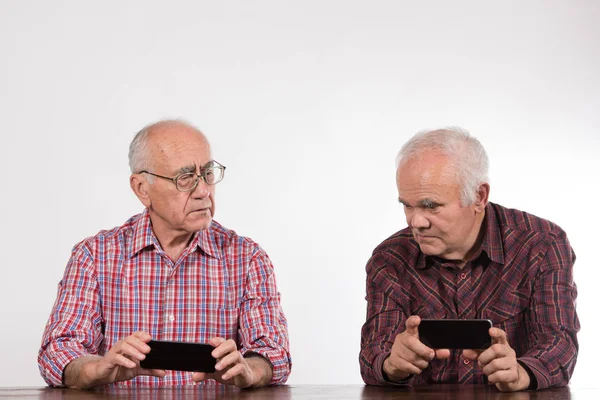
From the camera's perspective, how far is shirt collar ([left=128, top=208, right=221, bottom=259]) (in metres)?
2.77

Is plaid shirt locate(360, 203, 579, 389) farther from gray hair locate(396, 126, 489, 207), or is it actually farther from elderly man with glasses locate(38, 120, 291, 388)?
elderly man with glasses locate(38, 120, 291, 388)

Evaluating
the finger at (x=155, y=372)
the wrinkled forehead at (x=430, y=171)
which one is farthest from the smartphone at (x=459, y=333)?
the finger at (x=155, y=372)

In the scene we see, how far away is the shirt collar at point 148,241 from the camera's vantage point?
277 cm

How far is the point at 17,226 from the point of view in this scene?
13.5ft

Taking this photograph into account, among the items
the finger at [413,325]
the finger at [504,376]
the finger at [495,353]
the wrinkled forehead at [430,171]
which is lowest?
the finger at [504,376]

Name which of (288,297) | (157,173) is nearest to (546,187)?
(288,297)

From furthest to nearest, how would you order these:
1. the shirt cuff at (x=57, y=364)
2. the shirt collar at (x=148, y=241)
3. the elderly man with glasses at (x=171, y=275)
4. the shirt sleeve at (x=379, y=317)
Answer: the shirt collar at (x=148, y=241) → the elderly man with glasses at (x=171, y=275) → the shirt sleeve at (x=379, y=317) → the shirt cuff at (x=57, y=364)

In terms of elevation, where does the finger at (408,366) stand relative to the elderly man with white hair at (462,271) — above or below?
below

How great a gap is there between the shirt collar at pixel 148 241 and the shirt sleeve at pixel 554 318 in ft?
3.19

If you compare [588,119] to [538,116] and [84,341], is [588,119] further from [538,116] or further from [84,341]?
[84,341]

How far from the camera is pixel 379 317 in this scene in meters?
2.64

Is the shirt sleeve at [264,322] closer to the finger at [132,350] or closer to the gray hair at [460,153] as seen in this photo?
the finger at [132,350]

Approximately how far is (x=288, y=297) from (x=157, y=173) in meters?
1.82

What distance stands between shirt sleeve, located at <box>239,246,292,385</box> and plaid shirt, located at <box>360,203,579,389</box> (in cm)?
24
